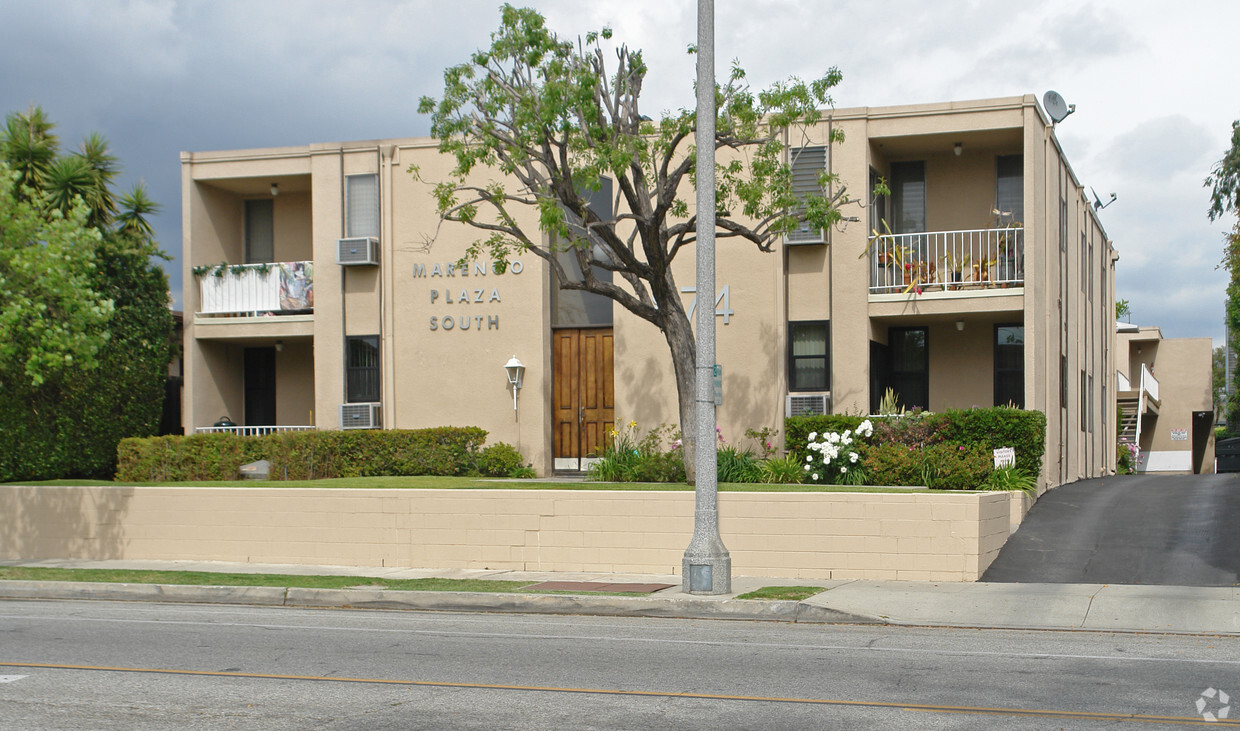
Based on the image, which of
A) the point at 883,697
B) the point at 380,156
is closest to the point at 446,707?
the point at 883,697

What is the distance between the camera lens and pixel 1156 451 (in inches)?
1841

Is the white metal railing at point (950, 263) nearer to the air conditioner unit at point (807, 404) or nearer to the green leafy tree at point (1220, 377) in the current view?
the air conditioner unit at point (807, 404)

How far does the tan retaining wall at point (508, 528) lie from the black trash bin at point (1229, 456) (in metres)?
35.2

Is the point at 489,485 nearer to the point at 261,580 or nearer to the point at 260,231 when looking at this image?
the point at 261,580

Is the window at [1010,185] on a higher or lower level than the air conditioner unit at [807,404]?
higher

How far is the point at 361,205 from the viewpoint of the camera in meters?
23.5

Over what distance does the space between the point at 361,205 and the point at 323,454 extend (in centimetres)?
520

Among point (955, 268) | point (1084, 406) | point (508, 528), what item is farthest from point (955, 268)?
point (508, 528)

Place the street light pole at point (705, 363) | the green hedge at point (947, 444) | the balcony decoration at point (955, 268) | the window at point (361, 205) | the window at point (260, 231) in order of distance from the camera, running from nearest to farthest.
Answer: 1. the street light pole at point (705, 363)
2. the green hedge at point (947, 444)
3. the balcony decoration at point (955, 268)
4. the window at point (361, 205)
5. the window at point (260, 231)

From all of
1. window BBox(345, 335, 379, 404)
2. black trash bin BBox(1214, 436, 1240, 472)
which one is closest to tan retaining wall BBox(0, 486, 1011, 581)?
window BBox(345, 335, 379, 404)

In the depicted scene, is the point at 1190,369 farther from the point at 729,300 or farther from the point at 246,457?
the point at 246,457

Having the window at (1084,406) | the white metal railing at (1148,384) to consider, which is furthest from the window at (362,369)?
the white metal railing at (1148,384)

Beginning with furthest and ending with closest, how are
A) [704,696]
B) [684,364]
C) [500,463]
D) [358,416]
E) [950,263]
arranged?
[358,416] → [500,463] → [950,263] → [684,364] → [704,696]

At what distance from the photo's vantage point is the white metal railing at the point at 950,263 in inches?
811
